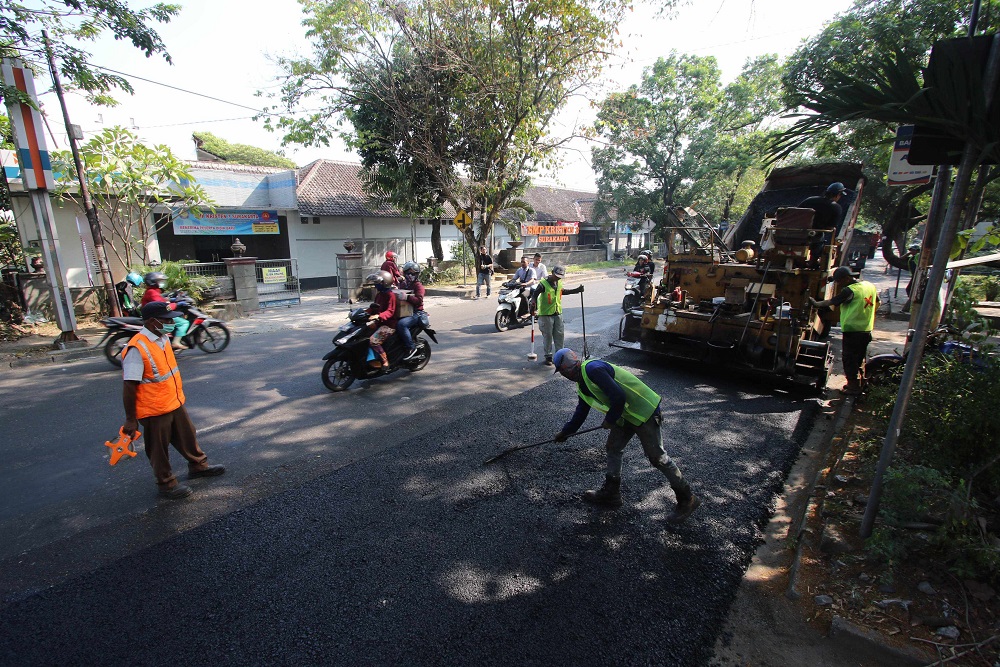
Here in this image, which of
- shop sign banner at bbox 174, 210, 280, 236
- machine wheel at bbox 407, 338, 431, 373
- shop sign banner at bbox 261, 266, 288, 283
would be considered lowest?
machine wheel at bbox 407, 338, 431, 373

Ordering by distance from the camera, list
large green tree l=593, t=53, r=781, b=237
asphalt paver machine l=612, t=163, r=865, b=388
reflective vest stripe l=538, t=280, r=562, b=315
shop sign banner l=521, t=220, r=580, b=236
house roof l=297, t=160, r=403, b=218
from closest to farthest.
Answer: asphalt paver machine l=612, t=163, r=865, b=388, reflective vest stripe l=538, t=280, r=562, b=315, house roof l=297, t=160, r=403, b=218, large green tree l=593, t=53, r=781, b=237, shop sign banner l=521, t=220, r=580, b=236

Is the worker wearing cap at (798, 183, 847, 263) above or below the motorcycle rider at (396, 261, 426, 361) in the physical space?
above

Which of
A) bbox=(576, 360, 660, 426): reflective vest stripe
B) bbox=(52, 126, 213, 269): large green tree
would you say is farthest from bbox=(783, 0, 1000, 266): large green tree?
bbox=(52, 126, 213, 269): large green tree

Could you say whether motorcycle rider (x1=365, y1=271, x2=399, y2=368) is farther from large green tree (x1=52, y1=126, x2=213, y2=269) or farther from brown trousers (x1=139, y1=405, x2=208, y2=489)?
large green tree (x1=52, y1=126, x2=213, y2=269)

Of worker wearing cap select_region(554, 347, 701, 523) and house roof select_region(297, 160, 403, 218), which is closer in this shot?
worker wearing cap select_region(554, 347, 701, 523)

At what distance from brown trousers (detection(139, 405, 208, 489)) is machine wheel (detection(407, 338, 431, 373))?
3.41 meters

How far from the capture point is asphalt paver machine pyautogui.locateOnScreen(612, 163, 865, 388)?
6391mm

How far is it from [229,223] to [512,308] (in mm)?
12705

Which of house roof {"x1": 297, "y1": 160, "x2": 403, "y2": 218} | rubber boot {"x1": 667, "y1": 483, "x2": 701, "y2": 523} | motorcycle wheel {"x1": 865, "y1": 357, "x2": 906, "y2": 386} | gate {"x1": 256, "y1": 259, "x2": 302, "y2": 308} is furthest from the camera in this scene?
house roof {"x1": 297, "y1": 160, "x2": 403, "y2": 218}

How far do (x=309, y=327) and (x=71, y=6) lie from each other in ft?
21.7

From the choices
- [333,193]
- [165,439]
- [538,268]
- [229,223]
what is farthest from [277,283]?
[165,439]

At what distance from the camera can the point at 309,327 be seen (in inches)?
436

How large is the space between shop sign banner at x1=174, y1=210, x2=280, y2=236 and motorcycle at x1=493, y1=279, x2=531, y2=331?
11.9 metres

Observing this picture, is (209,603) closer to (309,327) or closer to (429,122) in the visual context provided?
(309,327)
